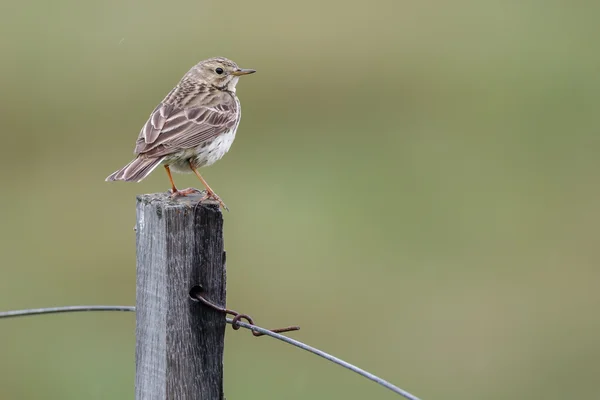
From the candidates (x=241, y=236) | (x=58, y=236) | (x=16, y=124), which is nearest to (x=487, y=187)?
(x=241, y=236)

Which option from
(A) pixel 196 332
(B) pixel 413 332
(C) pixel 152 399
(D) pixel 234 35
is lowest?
(B) pixel 413 332

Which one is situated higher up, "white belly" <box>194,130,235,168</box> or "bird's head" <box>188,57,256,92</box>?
"bird's head" <box>188,57,256,92</box>

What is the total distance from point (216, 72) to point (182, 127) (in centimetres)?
137

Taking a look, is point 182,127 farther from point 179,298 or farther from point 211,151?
point 179,298

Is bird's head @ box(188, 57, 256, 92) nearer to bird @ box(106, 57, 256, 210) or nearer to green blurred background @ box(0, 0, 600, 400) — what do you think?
bird @ box(106, 57, 256, 210)

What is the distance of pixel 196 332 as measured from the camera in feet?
15.6

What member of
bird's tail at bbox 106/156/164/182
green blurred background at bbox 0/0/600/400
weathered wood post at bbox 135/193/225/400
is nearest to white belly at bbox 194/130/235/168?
bird's tail at bbox 106/156/164/182

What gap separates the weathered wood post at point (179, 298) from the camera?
4.69m

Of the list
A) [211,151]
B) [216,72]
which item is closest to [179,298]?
[211,151]

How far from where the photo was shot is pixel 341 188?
50.2 feet

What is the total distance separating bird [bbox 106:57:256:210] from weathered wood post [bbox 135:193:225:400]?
1.58 meters

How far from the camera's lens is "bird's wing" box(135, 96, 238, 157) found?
6.86 meters

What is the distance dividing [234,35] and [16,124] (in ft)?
14.5

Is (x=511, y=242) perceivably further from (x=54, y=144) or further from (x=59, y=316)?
(x=54, y=144)
